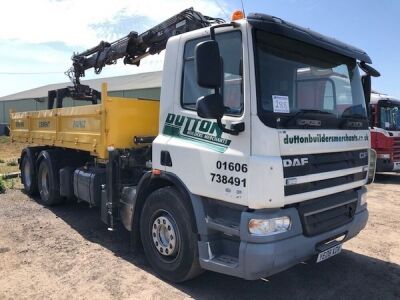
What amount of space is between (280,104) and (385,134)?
384 inches

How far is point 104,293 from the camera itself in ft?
14.4

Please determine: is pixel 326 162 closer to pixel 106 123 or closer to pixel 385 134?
pixel 106 123

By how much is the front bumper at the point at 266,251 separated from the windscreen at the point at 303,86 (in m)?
0.92

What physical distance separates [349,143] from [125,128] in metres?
2.99

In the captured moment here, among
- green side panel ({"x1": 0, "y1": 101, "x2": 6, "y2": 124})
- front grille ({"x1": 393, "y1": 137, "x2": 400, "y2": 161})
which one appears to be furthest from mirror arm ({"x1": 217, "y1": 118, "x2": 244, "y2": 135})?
green side panel ({"x1": 0, "y1": 101, "x2": 6, "y2": 124})

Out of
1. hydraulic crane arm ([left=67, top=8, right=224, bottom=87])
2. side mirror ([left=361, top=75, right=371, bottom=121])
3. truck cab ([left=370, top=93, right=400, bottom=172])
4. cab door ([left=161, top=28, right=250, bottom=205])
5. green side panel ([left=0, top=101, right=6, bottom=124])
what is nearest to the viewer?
cab door ([left=161, top=28, right=250, bottom=205])

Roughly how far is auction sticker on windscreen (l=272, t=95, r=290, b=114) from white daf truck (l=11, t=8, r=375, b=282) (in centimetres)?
1

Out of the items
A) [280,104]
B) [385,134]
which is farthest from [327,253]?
[385,134]

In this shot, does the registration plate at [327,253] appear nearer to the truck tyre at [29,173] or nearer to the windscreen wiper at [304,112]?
the windscreen wiper at [304,112]

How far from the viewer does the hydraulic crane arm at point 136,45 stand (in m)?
6.09

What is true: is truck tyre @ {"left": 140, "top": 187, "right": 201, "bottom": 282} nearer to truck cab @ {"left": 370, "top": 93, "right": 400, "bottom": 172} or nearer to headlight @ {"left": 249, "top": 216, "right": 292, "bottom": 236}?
headlight @ {"left": 249, "top": 216, "right": 292, "bottom": 236}

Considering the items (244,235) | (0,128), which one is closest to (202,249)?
(244,235)

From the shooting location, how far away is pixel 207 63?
367cm

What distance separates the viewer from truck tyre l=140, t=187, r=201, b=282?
14.3ft
